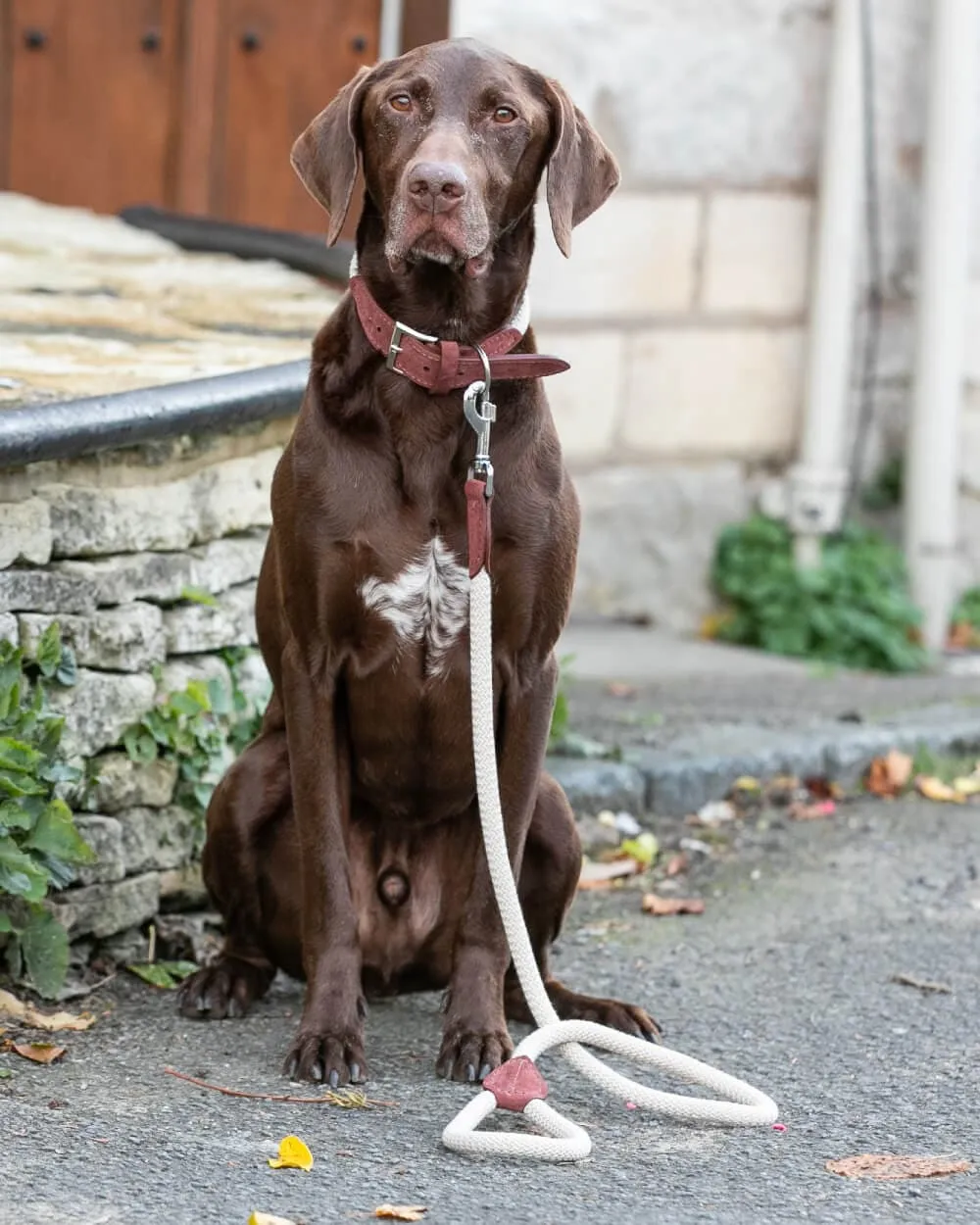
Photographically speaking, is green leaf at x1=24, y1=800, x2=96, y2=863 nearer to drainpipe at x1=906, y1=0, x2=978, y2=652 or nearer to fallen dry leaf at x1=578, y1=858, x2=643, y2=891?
fallen dry leaf at x1=578, y1=858, x2=643, y2=891

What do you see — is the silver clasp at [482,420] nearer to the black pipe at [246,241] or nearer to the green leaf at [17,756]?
the green leaf at [17,756]

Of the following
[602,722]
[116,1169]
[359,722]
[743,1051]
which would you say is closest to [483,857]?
[359,722]

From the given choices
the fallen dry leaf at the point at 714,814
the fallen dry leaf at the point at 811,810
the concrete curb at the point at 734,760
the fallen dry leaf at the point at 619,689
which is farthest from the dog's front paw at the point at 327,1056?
the fallen dry leaf at the point at 619,689

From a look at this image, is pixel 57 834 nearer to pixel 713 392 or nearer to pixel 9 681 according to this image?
pixel 9 681

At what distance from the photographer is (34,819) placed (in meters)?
3.46

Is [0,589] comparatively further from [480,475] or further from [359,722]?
[480,475]

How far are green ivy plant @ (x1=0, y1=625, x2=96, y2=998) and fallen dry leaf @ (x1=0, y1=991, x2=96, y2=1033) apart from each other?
0.18ft

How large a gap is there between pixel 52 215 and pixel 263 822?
318 cm

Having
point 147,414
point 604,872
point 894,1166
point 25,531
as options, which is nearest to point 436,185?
point 147,414

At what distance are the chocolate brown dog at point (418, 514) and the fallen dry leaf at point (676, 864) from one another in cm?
114

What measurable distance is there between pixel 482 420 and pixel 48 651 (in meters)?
0.93

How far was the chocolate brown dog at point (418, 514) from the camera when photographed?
10.6 feet

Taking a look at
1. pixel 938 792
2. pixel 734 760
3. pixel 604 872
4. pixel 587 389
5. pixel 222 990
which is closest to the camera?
pixel 222 990

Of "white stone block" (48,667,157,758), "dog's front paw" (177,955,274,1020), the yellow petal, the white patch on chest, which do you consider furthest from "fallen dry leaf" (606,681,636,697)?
the yellow petal
